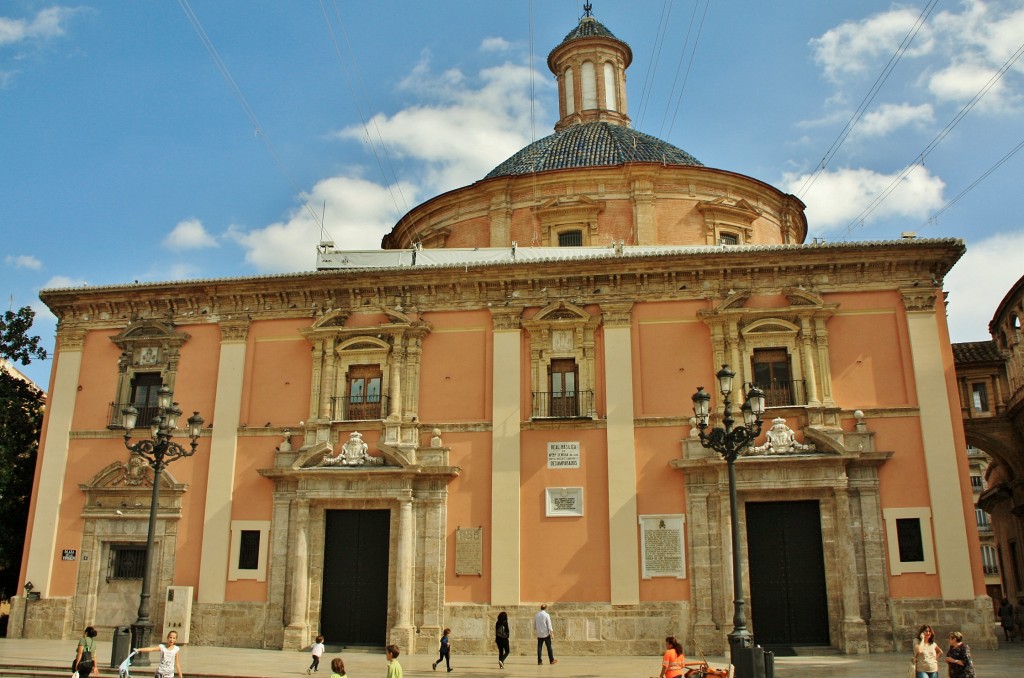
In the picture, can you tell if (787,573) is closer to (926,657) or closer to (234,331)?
(926,657)

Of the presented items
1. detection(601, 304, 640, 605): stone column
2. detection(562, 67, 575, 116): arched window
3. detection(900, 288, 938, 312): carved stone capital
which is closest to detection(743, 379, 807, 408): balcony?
detection(601, 304, 640, 605): stone column

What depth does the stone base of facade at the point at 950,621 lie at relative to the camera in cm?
1602

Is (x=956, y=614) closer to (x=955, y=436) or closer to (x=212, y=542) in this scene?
(x=955, y=436)

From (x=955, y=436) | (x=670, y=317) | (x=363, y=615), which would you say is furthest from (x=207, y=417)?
(x=955, y=436)

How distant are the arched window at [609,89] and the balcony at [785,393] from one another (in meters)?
13.2

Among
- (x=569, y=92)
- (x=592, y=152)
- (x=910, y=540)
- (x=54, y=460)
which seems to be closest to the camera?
(x=910, y=540)

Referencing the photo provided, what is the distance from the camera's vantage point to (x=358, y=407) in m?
19.0

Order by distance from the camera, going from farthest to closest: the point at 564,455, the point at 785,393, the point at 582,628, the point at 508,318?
the point at 508,318 → the point at 564,455 → the point at 785,393 → the point at 582,628

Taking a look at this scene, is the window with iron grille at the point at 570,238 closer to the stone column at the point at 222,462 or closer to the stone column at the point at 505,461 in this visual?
the stone column at the point at 505,461

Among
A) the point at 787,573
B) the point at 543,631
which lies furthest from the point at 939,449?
the point at 543,631

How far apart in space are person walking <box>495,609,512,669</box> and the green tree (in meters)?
11.9

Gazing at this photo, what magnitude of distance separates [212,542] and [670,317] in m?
10.7

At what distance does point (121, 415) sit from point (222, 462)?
9.08 feet

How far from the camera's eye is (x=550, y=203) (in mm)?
22203
